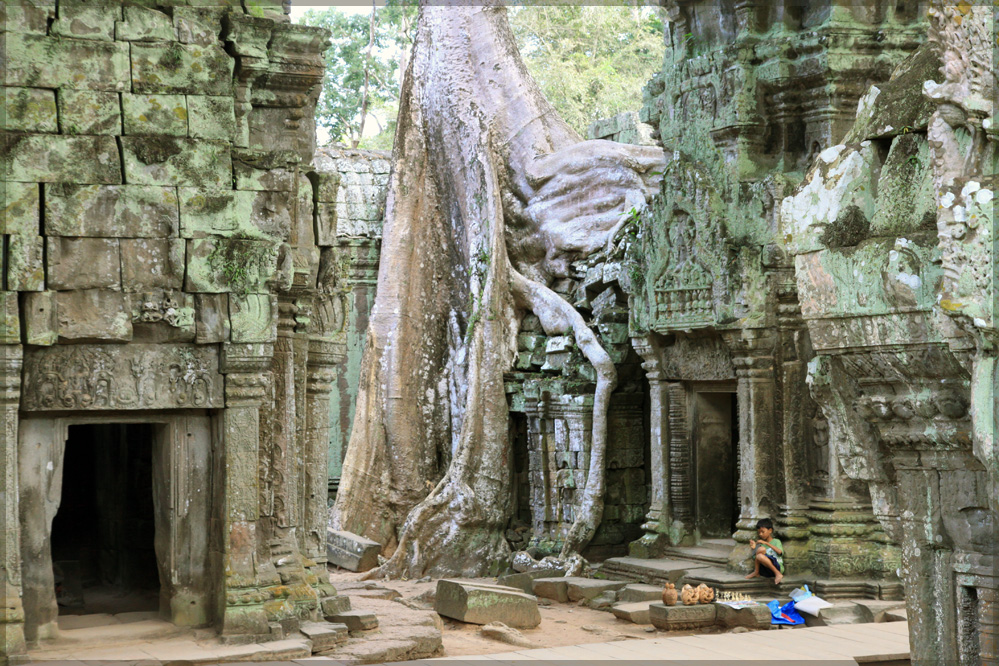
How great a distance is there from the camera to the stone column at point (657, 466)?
1116 centimetres

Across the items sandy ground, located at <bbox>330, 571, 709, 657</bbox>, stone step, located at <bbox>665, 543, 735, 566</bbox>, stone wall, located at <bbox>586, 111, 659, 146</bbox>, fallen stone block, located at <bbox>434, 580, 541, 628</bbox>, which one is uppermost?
stone wall, located at <bbox>586, 111, 659, 146</bbox>

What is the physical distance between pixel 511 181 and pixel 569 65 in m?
8.67

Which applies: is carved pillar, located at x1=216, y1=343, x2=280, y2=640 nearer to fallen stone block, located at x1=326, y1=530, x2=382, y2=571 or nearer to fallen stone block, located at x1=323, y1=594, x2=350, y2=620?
fallen stone block, located at x1=323, y1=594, x2=350, y2=620

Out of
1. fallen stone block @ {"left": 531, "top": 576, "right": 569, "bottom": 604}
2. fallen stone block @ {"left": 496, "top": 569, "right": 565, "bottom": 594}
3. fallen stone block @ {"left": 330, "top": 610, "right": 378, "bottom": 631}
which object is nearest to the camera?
fallen stone block @ {"left": 330, "top": 610, "right": 378, "bottom": 631}

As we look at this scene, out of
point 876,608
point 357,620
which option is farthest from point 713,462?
point 357,620

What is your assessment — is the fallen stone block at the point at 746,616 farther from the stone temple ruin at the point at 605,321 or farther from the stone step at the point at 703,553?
the stone step at the point at 703,553

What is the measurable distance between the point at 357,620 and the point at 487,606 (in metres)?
1.67

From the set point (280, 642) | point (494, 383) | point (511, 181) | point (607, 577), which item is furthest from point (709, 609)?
point (511, 181)

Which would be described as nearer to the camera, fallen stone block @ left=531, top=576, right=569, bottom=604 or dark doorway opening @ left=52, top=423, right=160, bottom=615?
dark doorway opening @ left=52, top=423, right=160, bottom=615

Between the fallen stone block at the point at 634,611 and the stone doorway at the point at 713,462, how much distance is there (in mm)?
1519

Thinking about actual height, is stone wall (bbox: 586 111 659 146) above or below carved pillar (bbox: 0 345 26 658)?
above

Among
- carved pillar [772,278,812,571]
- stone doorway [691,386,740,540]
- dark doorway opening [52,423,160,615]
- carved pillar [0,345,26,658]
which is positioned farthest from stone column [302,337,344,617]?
stone doorway [691,386,740,540]

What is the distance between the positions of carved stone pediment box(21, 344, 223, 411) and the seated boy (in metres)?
4.52

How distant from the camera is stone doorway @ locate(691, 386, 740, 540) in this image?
11.1 metres
